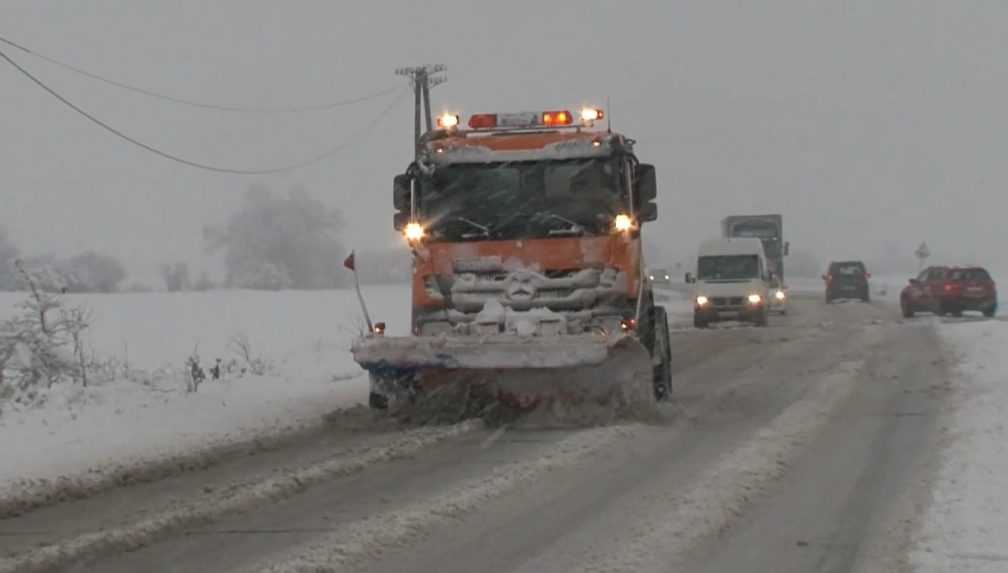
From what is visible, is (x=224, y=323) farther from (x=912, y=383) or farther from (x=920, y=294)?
(x=912, y=383)

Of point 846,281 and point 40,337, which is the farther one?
point 846,281

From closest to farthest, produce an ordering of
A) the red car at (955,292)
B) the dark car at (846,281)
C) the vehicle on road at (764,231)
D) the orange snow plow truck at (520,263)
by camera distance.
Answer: the orange snow plow truck at (520,263) → the red car at (955,292) → the vehicle on road at (764,231) → the dark car at (846,281)

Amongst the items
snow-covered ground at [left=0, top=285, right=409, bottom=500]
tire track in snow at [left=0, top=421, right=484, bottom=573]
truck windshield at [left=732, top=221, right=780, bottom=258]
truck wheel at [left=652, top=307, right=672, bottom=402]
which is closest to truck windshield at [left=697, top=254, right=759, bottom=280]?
snow-covered ground at [left=0, top=285, right=409, bottom=500]

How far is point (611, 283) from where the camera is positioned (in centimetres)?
1125

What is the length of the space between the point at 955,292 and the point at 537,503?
30.3 metres

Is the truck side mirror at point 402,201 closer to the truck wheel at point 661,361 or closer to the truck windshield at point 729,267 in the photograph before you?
the truck wheel at point 661,361

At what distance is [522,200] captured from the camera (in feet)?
38.1

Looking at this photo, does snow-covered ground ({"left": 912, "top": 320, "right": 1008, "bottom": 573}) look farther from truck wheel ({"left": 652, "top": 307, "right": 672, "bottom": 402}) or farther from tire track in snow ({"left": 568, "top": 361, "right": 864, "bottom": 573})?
truck wheel ({"left": 652, "top": 307, "right": 672, "bottom": 402})

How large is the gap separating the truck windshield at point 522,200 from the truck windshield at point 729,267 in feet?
67.6

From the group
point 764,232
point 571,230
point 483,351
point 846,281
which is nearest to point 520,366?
point 483,351

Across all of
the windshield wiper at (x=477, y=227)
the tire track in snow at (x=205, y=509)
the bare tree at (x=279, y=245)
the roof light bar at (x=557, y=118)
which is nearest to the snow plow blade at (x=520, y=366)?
the tire track in snow at (x=205, y=509)

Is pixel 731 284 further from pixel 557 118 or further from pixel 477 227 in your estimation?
pixel 477 227

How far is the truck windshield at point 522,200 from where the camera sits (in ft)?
37.6

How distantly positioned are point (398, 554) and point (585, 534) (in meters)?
1.04
